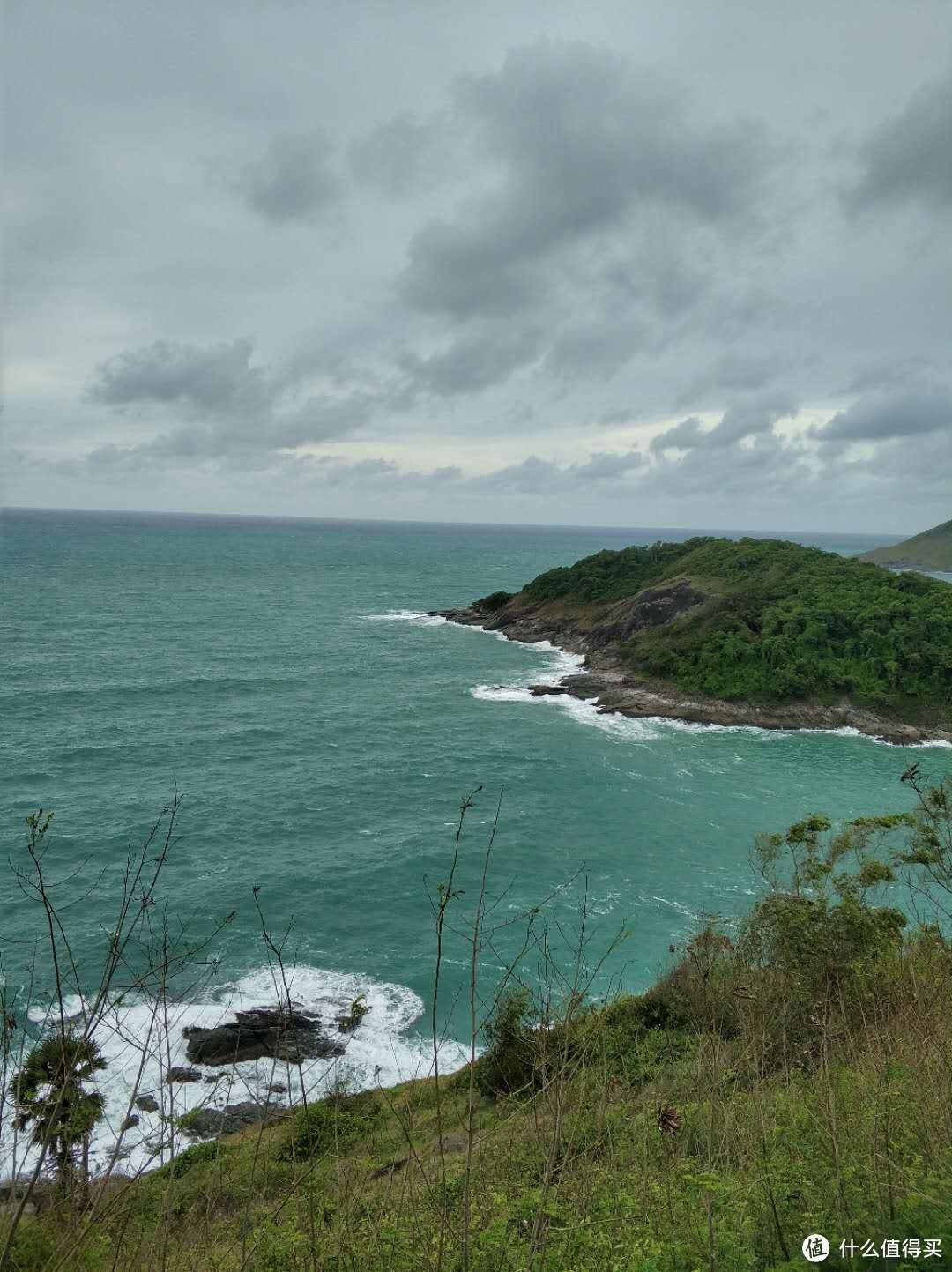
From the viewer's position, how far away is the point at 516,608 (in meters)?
103

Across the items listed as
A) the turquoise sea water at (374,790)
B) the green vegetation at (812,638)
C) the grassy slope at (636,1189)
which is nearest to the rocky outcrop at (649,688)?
the green vegetation at (812,638)

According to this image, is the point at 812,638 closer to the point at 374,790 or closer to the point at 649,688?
the point at 649,688

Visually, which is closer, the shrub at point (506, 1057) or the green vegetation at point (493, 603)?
the shrub at point (506, 1057)

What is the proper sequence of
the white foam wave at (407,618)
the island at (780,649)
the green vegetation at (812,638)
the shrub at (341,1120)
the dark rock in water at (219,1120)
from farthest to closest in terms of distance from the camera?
the white foam wave at (407,618), the green vegetation at (812,638), the island at (780,649), the dark rock in water at (219,1120), the shrub at (341,1120)

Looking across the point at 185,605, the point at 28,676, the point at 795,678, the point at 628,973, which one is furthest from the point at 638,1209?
the point at 185,605

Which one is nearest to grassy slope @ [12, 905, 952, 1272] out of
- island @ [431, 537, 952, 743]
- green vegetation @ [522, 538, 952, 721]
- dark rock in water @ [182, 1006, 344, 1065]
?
dark rock in water @ [182, 1006, 344, 1065]

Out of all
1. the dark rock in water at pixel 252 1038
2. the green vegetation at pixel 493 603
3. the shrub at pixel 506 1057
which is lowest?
the dark rock in water at pixel 252 1038

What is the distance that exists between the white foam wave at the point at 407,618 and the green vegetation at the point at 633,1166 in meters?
83.4

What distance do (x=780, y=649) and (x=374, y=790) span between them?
40758 millimetres

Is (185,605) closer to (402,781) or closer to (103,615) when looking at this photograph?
(103,615)

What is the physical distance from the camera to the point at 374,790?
142 feet

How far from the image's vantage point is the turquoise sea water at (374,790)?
2925 centimetres
